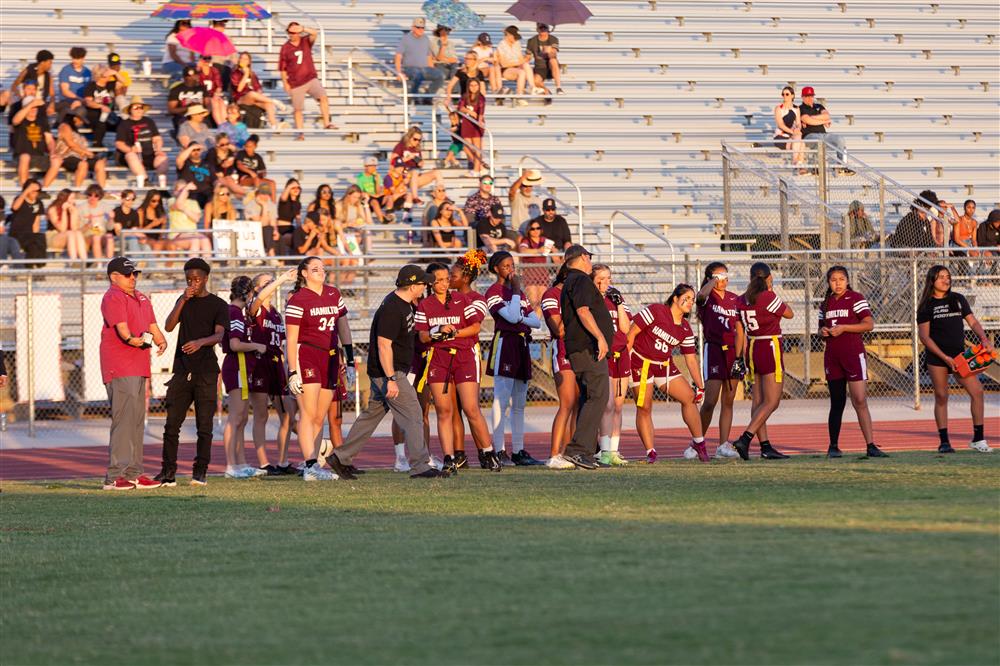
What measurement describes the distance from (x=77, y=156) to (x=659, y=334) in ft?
40.1

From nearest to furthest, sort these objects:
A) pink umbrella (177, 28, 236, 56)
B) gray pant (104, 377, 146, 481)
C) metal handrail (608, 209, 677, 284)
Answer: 1. gray pant (104, 377, 146, 481)
2. metal handrail (608, 209, 677, 284)
3. pink umbrella (177, 28, 236, 56)

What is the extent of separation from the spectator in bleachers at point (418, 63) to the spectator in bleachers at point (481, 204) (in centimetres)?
453

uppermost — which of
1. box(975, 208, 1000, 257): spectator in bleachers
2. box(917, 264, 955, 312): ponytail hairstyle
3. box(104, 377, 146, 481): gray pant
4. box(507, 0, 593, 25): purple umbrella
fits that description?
box(507, 0, 593, 25): purple umbrella

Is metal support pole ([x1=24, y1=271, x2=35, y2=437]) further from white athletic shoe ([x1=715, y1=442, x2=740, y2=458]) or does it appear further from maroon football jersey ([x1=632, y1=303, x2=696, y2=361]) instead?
white athletic shoe ([x1=715, y1=442, x2=740, y2=458])

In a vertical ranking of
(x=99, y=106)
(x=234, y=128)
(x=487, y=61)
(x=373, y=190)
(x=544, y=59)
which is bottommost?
(x=373, y=190)

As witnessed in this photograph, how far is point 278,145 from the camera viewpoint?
84.7 ft

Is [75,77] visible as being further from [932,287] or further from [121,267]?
[932,287]

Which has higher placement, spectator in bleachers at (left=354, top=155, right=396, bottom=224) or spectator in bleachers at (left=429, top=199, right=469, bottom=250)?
spectator in bleachers at (left=354, top=155, right=396, bottom=224)

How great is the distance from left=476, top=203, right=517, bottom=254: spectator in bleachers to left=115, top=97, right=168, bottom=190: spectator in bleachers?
4998 millimetres

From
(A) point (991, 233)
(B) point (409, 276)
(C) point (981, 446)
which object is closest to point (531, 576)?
(B) point (409, 276)

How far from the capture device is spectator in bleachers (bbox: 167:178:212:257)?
21.5 meters

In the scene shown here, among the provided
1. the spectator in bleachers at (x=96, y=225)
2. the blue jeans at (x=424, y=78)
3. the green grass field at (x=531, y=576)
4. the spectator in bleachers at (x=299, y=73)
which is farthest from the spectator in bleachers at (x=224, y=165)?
the green grass field at (x=531, y=576)

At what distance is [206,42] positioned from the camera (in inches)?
988

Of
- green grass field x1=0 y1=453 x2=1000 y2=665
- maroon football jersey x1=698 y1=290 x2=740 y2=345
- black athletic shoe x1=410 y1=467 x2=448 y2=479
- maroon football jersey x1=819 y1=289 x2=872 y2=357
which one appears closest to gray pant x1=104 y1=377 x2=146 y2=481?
green grass field x1=0 y1=453 x2=1000 y2=665
